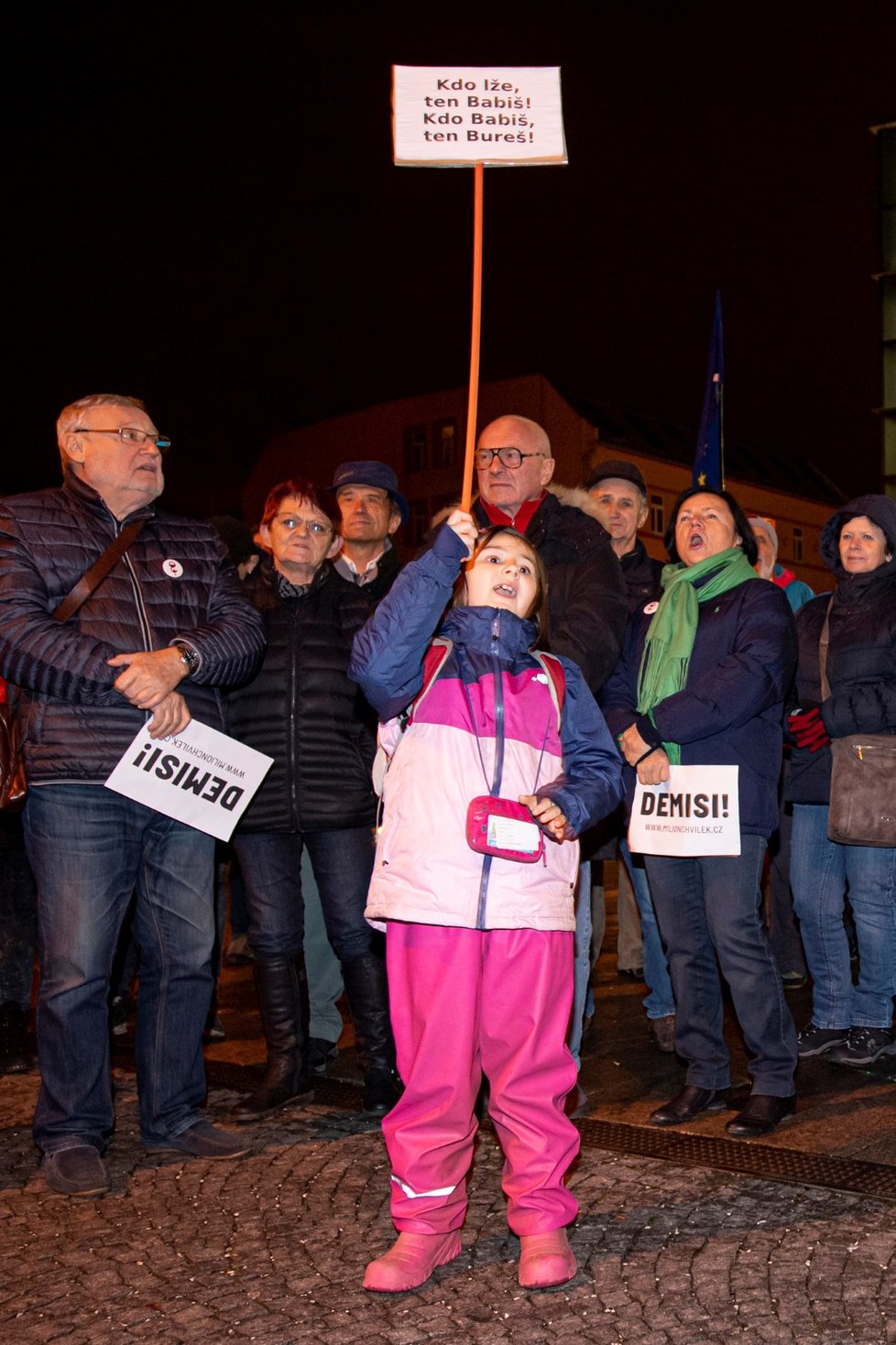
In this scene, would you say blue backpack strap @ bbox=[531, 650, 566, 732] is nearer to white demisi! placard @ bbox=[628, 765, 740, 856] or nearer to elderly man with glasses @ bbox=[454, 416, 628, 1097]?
elderly man with glasses @ bbox=[454, 416, 628, 1097]

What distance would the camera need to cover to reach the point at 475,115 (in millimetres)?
4391

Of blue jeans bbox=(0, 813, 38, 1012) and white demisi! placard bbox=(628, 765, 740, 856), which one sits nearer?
white demisi! placard bbox=(628, 765, 740, 856)

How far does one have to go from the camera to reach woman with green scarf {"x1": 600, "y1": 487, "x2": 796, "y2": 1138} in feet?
16.4

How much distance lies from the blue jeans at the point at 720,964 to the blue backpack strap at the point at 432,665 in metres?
1.69

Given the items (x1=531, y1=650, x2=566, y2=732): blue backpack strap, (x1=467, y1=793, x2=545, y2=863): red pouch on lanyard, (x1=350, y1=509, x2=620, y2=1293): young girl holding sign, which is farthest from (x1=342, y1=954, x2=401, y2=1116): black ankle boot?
(x1=467, y1=793, x2=545, y2=863): red pouch on lanyard

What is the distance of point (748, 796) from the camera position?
509cm

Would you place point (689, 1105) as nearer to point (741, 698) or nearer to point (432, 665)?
point (741, 698)

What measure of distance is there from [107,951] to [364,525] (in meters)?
2.33

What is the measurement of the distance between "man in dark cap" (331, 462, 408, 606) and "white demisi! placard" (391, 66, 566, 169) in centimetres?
194

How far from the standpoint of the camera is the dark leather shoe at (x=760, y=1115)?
474 cm

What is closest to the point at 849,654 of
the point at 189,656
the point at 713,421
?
the point at 189,656

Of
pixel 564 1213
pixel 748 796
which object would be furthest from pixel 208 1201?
pixel 748 796

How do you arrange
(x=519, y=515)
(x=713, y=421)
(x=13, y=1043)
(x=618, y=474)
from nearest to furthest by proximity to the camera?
(x=519, y=515)
(x=13, y=1043)
(x=618, y=474)
(x=713, y=421)

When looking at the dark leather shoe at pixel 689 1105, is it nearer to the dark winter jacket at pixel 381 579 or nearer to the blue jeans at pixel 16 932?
the dark winter jacket at pixel 381 579
